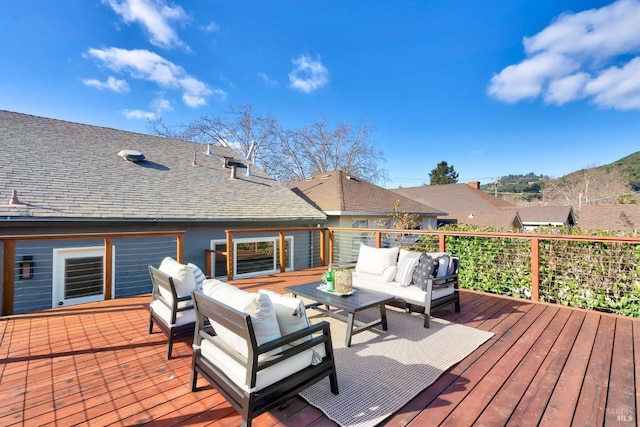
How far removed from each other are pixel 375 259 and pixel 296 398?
2.62m

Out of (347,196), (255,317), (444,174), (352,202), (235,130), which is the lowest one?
(255,317)

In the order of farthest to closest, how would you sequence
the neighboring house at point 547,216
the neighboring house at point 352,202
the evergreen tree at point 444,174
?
the evergreen tree at point 444,174
the neighboring house at point 547,216
the neighboring house at point 352,202

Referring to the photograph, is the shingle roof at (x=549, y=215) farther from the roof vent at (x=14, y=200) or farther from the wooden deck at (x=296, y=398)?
the roof vent at (x=14, y=200)

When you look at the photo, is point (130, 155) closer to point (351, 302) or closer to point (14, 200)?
point (14, 200)

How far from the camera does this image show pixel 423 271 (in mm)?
3768

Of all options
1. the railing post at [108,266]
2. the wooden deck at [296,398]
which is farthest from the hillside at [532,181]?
the railing post at [108,266]

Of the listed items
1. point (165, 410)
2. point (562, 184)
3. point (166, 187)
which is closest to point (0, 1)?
point (166, 187)

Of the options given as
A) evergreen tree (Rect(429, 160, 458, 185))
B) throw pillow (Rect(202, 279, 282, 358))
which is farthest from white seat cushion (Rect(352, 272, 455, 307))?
evergreen tree (Rect(429, 160, 458, 185))

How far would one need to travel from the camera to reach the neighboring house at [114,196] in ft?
18.6

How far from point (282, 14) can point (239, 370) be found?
10309 mm

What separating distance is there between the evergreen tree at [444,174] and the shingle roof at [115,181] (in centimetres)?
2887

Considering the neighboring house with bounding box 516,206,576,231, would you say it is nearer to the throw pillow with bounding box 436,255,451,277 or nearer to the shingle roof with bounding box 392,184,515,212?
the shingle roof with bounding box 392,184,515,212

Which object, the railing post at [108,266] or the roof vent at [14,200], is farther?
the roof vent at [14,200]

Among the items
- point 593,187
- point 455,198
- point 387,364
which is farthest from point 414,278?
point 593,187
